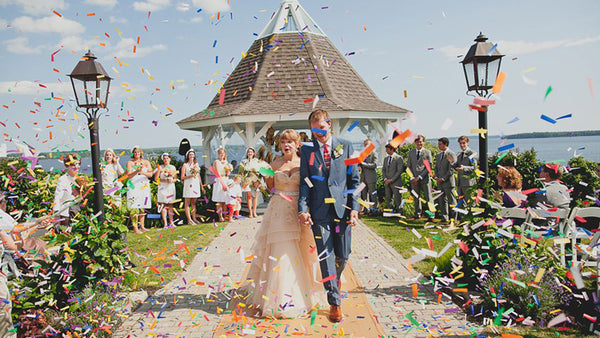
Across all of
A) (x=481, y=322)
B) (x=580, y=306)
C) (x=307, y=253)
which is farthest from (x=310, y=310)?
(x=580, y=306)

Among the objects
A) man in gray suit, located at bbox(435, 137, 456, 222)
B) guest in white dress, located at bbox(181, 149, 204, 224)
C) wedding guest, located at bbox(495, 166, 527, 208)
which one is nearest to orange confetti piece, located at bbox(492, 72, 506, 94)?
wedding guest, located at bbox(495, 166, 527, 208)

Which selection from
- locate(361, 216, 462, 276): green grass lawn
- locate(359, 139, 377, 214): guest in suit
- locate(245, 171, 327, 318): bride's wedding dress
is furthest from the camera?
locate(359, 139, 377, 214): guest in suit

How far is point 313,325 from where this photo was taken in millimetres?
4629

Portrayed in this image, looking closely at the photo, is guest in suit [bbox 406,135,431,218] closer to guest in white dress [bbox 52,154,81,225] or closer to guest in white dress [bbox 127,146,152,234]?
guest in white dress [bbox 127,146,152,234]

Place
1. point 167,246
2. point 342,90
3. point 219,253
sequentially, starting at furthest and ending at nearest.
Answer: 1. point 342,90
2. point 167,246
3. point 219,253

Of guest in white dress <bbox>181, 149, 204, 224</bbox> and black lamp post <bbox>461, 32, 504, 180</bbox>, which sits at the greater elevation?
black lamp post <bbox>461, 32, 504, 180</bbox>

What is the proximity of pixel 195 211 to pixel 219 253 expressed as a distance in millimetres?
4809

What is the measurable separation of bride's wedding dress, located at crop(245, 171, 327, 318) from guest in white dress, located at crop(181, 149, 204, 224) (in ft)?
23.7

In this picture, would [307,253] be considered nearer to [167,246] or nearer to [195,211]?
[167,246]

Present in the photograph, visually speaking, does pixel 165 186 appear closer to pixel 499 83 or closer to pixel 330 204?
pixel 330 204

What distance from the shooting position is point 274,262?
4.98m

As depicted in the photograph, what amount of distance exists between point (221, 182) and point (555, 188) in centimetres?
880

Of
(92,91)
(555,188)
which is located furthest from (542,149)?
(92,91)

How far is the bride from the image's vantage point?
488cm
